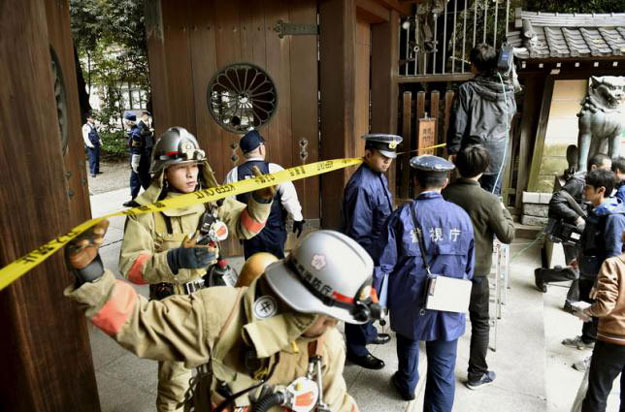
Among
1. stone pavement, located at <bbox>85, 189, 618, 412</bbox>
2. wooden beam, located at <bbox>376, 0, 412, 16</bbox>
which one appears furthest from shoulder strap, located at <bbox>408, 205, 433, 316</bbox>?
wooden beam, located at <bbox>376, 0, 412, 16</bbox>

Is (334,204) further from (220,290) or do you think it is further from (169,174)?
(220,290)

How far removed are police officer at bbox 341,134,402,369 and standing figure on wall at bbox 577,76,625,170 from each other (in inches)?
166

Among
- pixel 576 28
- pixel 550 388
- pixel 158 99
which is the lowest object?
pixel 550 388

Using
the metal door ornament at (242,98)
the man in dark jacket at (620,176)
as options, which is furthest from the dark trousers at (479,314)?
the metal door ornament at (242,98)

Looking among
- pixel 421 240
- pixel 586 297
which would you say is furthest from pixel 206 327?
pixel 586 297

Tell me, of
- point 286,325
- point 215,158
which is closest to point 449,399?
point 286,325

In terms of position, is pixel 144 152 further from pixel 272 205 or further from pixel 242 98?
pixel 272 205

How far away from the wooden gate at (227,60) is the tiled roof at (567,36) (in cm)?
338

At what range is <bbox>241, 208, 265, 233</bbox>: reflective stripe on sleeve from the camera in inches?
111

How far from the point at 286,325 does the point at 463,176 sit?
2.44 m

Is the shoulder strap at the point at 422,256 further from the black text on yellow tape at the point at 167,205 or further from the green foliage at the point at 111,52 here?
the green foliage at the point at 111,52

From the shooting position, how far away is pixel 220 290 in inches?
67.5

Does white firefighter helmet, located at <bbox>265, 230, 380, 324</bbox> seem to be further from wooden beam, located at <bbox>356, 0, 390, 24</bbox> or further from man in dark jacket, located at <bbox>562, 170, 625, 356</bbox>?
wooden beam, located at <bbox>356, 0, 390, 24</bbox>

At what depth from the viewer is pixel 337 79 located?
228 inches
